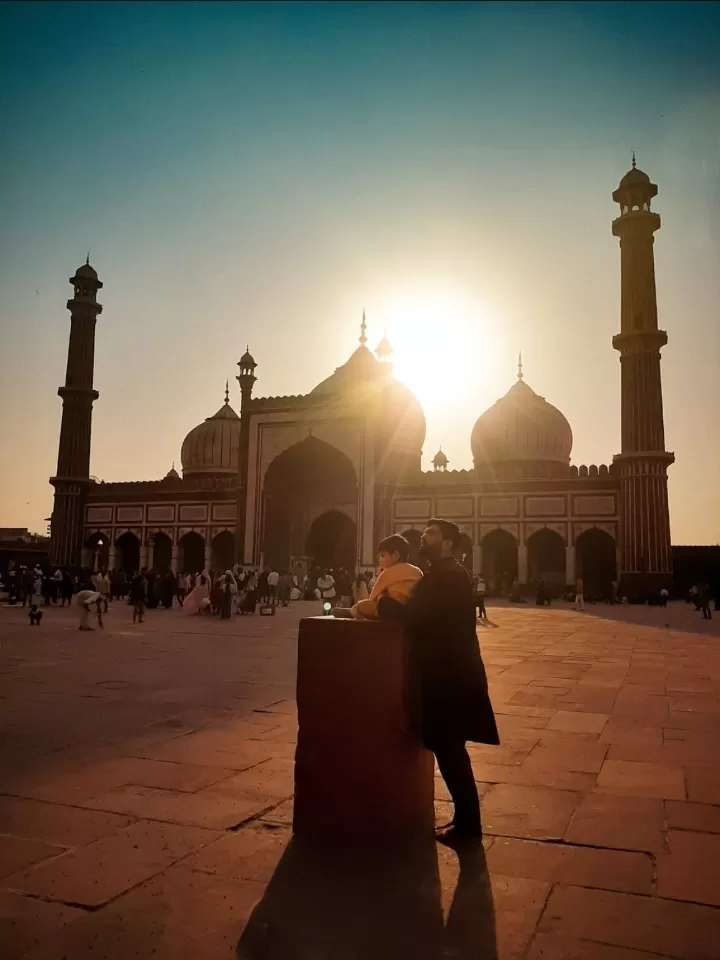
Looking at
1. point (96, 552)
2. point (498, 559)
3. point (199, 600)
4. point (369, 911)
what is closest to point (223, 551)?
point (96, 552)

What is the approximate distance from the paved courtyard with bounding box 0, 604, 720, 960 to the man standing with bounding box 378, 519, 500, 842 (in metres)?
0.17

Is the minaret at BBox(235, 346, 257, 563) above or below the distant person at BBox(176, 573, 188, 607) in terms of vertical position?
above

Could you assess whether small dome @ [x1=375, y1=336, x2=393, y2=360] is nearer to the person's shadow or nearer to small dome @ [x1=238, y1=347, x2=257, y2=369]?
small dome @ [x1=238, y1=347, x2=257, y2=369]

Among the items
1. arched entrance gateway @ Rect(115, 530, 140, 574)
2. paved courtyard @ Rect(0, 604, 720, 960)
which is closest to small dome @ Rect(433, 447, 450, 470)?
arched entrance gateway @ Rect(115, 530, 140, 574)

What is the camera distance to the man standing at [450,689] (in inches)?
96.8

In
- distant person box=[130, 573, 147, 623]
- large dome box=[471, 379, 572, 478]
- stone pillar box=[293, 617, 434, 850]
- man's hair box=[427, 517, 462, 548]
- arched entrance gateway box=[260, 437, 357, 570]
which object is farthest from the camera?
large dome box=[471, 379, 572, 478]

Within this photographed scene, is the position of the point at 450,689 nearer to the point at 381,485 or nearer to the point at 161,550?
the point at 381,485

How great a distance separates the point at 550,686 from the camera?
5.63 metres

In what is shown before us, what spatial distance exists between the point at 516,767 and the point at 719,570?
2472cm

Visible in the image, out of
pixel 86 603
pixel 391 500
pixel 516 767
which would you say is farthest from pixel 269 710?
pixel 391 500

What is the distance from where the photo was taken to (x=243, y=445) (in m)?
27.3

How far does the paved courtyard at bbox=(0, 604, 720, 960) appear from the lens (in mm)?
1740

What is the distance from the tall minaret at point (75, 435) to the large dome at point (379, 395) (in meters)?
8.70

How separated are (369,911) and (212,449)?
31701mm
